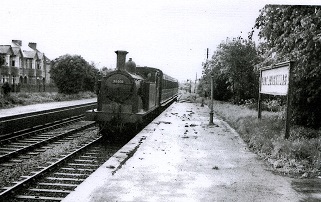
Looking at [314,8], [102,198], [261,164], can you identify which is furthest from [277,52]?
[102,198]

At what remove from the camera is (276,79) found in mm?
9297

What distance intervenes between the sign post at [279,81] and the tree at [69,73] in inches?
934

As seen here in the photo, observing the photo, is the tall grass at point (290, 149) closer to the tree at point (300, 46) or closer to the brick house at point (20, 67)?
the tree at point (300, 46)

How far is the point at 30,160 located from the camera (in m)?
8.28

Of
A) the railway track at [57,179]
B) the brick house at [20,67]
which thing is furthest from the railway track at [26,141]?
the brick house at [20,67]

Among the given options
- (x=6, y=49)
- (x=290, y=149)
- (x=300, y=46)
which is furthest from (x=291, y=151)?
(x=6, y=49)

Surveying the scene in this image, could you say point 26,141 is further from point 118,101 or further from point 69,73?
point 69,73

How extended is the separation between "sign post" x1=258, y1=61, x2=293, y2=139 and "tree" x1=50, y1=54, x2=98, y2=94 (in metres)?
23.7

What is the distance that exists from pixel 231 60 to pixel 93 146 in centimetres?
1957

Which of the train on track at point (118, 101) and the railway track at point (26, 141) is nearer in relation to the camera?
the railway track at point (26, 141)

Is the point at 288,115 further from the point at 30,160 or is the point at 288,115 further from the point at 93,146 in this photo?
the point at 30,160

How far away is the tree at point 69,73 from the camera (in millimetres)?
31609

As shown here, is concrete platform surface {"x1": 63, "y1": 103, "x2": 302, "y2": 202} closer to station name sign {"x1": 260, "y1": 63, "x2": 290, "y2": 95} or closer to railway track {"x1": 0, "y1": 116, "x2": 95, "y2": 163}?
station name sign {"x1": 260, "y1": 63, "x2": 290, "y2": 95}

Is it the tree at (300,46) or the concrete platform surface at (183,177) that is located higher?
the tree at (300,46)
